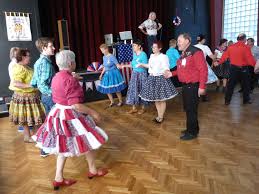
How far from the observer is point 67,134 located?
224cm

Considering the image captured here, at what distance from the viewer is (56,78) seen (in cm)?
221

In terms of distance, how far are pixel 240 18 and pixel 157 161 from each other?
6501 millimetres

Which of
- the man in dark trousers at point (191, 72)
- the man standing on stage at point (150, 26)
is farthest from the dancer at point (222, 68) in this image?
the man in dark trousers at point (191, 72)

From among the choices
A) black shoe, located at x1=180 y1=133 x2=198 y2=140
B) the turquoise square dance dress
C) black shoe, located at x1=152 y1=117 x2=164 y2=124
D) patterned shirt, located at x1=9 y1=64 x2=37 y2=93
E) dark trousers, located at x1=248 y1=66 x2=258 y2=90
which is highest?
patterned shirt, located at x1=9 y1=64 x2=37 y2=93

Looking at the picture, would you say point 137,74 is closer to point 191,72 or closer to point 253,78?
point 191,72

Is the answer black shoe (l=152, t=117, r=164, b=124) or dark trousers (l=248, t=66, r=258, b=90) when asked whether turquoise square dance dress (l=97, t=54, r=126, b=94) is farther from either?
dark trousers (l=248, t=66, r=258, b=90)

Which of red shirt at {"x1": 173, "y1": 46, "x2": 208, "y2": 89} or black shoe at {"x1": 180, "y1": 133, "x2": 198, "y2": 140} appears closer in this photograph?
red shirt at {"x1": 173, "y1": 46, "x2": 208, "y2": 89}

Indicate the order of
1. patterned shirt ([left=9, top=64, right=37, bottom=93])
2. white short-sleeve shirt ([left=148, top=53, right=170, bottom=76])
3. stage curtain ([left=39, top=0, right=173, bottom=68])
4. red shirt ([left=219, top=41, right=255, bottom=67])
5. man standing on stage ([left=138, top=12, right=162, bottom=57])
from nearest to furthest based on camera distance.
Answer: patterned shirt ([left=9, top=64, right=37, bottom=93]) < white short-sleeve shirt ([left=148, top=53, right=170, bottom=76]) < red shirt ([left=219, top=41, right=255, bottom=67]) < stage curtain ([left=39, top=0, right=173, bottom=68]) < man standing on stage ([left=138, top=12, right=162, bottom=57])

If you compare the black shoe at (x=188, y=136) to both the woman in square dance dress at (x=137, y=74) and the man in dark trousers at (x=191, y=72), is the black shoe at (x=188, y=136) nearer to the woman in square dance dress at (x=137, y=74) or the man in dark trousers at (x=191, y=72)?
the man in dark trousers at (x=191, y=72)

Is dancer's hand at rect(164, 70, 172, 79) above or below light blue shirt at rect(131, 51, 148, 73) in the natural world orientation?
below

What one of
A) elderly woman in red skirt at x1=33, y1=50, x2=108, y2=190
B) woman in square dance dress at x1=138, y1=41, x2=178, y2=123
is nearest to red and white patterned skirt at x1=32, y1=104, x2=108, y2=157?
elderly woman in red skirt at x1=33, y1=50, x2=108, y2=190

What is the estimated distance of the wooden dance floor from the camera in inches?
95.7

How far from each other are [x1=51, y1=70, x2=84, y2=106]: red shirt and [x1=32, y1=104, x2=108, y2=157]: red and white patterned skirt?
0.13 meters

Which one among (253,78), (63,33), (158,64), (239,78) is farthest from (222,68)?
(63,33)
